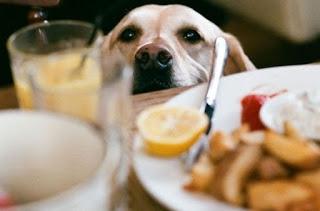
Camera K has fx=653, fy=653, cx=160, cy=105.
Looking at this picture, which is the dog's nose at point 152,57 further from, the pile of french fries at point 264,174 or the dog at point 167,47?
the pile of french fries at point 264,174

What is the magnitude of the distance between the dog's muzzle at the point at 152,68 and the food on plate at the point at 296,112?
0.44m

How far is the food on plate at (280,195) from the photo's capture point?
2.04 ft

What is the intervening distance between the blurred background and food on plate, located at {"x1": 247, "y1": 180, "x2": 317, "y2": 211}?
1123mm

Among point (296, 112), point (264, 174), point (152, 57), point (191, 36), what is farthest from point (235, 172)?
point (191, 36)

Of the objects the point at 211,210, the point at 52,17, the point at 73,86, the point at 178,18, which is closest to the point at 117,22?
the point at 178,18

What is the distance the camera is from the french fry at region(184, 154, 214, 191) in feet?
2.18

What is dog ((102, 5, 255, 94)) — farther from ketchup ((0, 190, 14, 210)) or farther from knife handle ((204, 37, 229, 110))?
ketchup ((0, 190, 14, 210))

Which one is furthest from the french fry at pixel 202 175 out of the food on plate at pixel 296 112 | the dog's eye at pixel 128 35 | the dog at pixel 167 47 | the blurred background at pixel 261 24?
the blurred background at pixel 261 24

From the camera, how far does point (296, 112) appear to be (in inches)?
30.6

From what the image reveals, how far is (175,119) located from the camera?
758 mm

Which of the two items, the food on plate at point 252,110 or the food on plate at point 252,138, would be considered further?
the food on plate at point 252,110

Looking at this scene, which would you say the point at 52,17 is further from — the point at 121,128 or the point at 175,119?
the point at 121,128

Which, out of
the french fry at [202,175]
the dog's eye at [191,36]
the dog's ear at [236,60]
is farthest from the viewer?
the dog's eye at [191,36]

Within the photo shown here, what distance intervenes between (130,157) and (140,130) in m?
0.04
